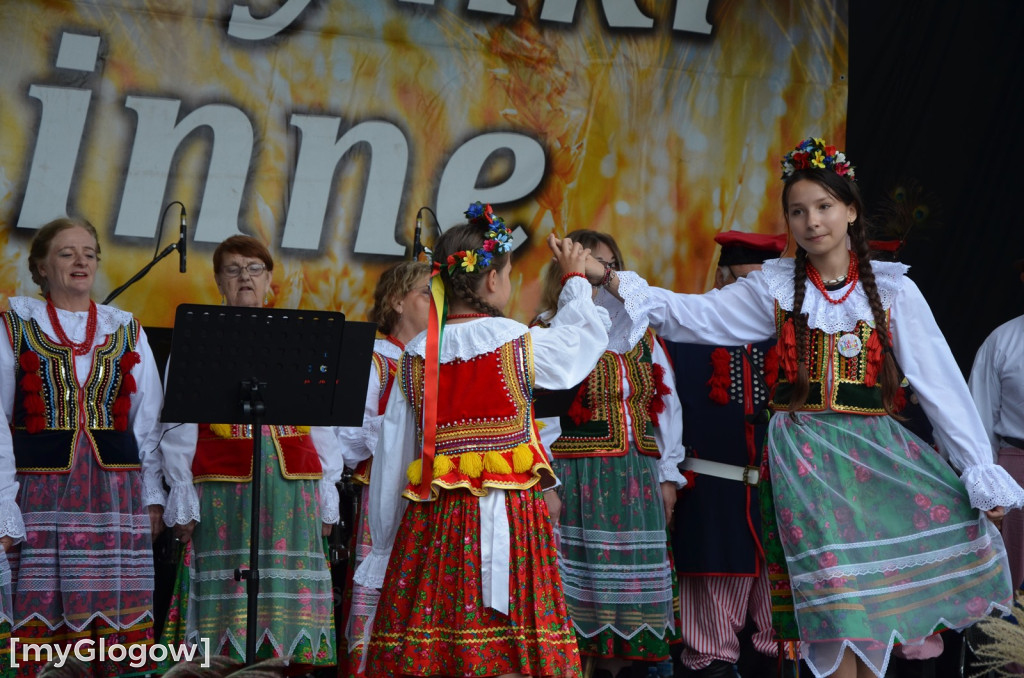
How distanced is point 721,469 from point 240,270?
221cm

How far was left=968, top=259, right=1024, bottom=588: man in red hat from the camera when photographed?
5.04 m

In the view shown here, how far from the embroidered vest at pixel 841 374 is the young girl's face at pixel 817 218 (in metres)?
0.27

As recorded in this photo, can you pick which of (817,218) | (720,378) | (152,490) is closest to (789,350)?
(817,218)

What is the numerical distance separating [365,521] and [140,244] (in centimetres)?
192

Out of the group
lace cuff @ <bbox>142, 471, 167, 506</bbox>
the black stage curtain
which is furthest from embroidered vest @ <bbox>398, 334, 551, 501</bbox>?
the black stage curtain

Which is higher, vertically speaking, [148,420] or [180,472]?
[148,420]

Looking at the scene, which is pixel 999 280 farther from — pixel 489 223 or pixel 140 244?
pixel 140 244

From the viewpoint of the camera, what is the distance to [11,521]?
4.06m

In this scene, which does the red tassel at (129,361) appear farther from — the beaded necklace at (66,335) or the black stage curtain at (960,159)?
the black stage curtain at (960,159)

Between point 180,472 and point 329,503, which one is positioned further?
point 329,503

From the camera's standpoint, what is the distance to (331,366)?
3855 millimetres

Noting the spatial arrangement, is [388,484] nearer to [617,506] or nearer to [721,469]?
[617,506]

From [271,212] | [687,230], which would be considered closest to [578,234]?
[687,230]

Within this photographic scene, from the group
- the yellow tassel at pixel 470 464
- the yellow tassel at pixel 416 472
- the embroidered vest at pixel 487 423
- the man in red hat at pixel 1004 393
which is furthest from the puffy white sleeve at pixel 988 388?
the yellow tassel at pixel 416 472
